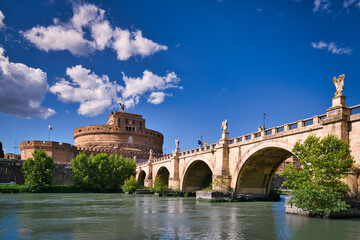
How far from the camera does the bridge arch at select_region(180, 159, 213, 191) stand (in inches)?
1873

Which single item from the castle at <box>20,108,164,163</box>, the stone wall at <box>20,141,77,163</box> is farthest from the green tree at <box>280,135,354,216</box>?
the castle at <box>20,108,164,163</box>

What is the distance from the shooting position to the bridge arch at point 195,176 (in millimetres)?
47575

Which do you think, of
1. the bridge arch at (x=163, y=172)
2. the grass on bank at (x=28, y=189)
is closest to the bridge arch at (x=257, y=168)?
the bridge arch at (x=163, y=172)

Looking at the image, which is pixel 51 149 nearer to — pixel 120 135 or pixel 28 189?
pixel 120 135

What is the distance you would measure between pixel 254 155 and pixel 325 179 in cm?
1328

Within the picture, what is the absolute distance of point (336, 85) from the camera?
2042 cm

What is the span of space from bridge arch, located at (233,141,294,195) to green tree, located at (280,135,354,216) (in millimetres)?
10381

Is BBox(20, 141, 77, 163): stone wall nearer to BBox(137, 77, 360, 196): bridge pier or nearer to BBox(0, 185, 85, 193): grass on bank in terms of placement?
BBox(0, 185, 85, 193): grass on bank

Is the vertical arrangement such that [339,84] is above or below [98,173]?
above

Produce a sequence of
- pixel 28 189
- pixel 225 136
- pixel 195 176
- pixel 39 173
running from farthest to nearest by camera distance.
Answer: pixel 39 173
pixel 28 189
pixel 195 176
pixel 225 136

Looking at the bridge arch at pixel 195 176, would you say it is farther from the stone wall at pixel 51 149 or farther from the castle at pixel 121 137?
the stone wall at pixel 51 149

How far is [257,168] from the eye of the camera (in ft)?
111

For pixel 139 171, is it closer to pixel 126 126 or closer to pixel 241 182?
pixel 126 126

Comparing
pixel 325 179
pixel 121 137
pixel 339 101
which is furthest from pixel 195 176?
pixel 121 137
